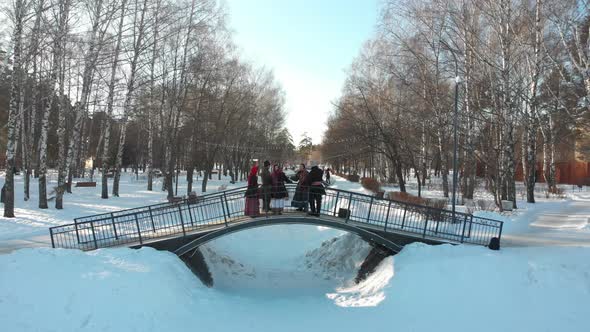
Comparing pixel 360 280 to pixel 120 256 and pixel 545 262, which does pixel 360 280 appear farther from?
pixel 120 256

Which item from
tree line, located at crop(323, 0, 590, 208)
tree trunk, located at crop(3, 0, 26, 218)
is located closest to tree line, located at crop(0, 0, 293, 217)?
tree trunk, located at crop(3, 0, 26, 218)

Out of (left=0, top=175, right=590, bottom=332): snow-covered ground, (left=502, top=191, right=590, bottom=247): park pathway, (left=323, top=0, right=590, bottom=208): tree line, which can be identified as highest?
(left=323, top=0, right=590, bottom=208): tree line

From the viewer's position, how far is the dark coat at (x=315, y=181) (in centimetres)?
1212

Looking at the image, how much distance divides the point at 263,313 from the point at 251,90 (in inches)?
1320

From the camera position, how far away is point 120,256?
32.0 ft

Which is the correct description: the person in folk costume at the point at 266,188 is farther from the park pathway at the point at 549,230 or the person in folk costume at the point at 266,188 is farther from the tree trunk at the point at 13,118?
the tree trunk at the point at 13,118

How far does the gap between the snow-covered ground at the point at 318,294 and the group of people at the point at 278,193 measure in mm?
2301

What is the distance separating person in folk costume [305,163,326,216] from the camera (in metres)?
12.1

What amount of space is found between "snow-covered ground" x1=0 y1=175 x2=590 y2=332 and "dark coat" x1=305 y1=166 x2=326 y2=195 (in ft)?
8.74

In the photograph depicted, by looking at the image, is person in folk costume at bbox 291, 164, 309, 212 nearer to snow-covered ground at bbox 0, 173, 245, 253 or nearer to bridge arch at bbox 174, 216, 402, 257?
bridge arch at bbox 174, 216, 402, 257

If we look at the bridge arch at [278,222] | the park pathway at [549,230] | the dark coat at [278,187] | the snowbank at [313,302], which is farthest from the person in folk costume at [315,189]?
the park pathway at [549,230]

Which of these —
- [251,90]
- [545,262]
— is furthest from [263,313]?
[251,90]

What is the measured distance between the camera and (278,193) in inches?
472

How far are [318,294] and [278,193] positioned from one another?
2.95 metres
